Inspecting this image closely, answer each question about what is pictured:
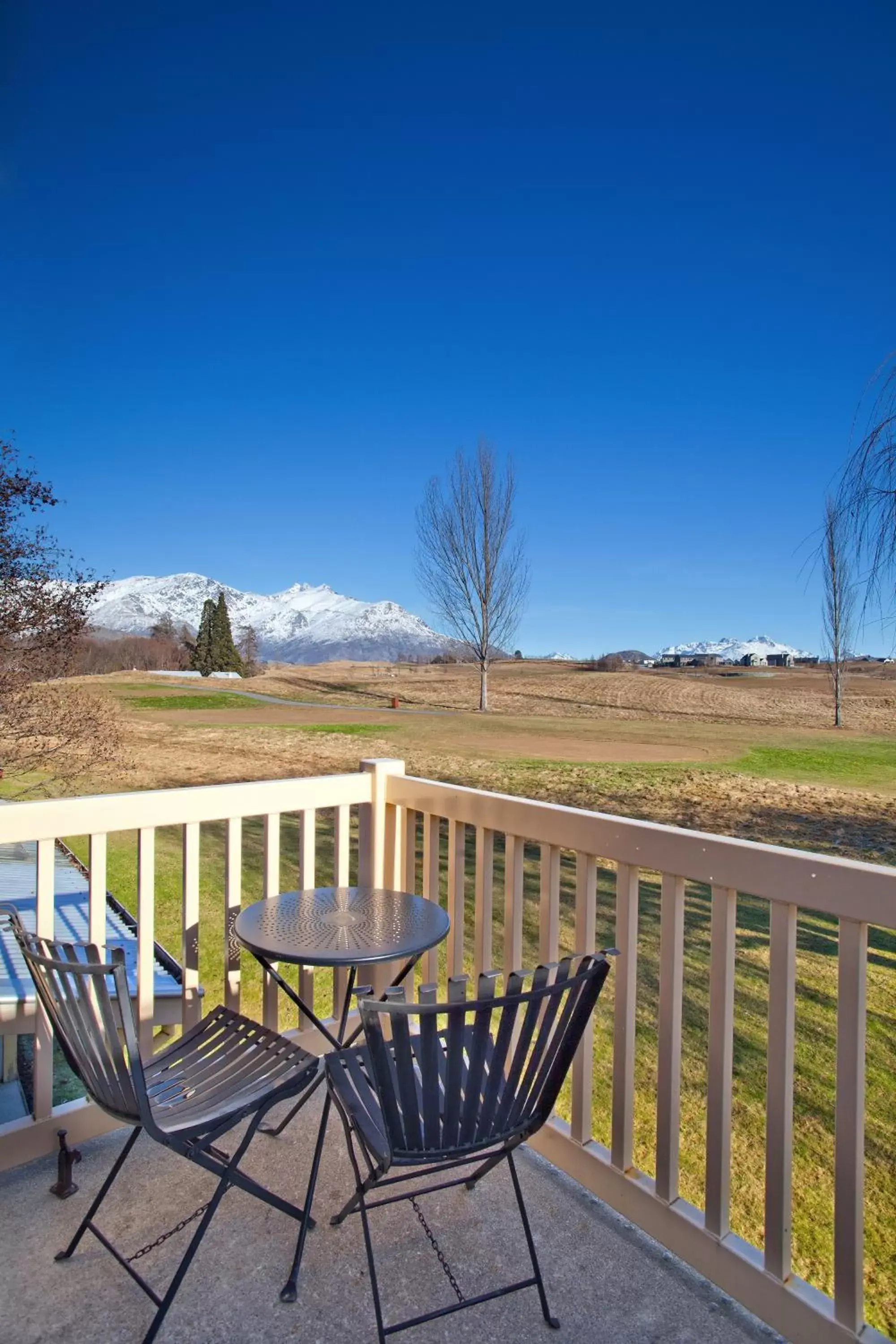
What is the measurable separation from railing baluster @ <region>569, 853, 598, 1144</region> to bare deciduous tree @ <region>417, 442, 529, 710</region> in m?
20.2

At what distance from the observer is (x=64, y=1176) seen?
1834 mm

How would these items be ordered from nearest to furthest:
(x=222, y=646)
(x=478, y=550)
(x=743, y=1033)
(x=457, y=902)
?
(x=457, y=902)
(x=743, y=1033)
(x=478, y=550)
(x=222, y=646)

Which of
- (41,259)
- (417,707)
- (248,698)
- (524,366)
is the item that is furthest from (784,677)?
(41,259)

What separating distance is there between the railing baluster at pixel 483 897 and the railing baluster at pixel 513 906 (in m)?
0.10

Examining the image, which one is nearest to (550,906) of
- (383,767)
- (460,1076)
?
(460,1076)

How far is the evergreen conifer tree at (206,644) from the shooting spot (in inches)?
974

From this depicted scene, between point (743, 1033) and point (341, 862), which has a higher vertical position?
point (341, 862)

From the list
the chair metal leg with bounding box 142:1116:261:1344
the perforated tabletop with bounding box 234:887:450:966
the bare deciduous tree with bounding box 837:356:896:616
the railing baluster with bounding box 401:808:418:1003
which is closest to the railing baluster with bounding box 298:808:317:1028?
the perforated tabletop with bounding box 234:887:450:966

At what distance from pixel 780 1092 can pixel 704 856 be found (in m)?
0.46

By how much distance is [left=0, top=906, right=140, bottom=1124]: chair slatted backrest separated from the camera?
130 centimetres

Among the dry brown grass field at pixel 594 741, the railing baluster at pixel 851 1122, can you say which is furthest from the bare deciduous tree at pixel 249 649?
the railing baluster at pixel 851 1122

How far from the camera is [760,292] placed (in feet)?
32.7

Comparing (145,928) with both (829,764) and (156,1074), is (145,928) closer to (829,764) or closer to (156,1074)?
(156,1074)

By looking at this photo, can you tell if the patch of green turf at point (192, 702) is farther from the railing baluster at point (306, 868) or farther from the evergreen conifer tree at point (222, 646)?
the railing baluster at point (306, 868)
